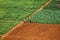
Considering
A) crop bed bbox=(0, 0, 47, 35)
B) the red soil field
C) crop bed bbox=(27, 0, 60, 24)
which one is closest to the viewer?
the red soil field

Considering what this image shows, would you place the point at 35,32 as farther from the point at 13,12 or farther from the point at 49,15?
the point at 13,12

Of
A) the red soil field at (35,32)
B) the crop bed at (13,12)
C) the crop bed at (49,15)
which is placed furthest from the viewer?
the crop bed at (49,15)

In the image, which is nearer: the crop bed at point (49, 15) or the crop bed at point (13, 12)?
the crop bed at point (13, 12)

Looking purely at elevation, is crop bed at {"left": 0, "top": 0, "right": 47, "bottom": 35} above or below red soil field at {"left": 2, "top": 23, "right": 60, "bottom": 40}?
below

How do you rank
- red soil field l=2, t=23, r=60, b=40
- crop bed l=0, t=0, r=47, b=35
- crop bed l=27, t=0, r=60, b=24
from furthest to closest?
crop bed l=27, t=0, r=60, b=24, crop bed l=0, t=0, r=47, b=35, red soil field l=2, t=23, r=60, b=40

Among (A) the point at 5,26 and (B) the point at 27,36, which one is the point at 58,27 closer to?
(B) the point at 27,36
